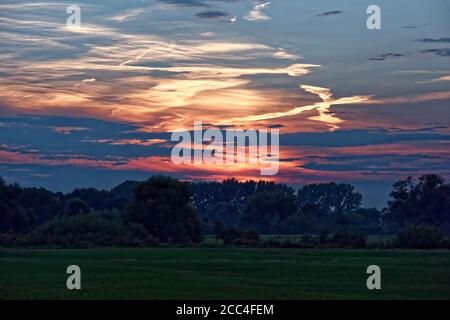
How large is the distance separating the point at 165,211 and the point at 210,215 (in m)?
56.7

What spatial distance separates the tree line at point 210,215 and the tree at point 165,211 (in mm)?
118

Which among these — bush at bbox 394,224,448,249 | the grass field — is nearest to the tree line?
bush at bbox 394,224,448,249

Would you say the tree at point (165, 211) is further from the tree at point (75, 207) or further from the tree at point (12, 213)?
the tree at point (75, 207)

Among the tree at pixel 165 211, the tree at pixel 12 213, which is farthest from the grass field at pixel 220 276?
the tree at pixel 12 213

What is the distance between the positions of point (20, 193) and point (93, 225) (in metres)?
25.1

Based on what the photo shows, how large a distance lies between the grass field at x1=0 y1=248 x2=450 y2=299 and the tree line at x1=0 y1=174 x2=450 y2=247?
18.3 meters

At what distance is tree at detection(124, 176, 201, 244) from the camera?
10612cm

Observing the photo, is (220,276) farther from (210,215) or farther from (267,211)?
(210,215)

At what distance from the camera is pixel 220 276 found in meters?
55.0

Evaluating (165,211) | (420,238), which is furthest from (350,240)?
(165,211)

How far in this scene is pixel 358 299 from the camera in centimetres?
4078

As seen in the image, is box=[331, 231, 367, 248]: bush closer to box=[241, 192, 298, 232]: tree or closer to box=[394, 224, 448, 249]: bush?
box=[394, 224, 448, 249]: bush
